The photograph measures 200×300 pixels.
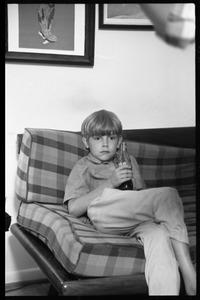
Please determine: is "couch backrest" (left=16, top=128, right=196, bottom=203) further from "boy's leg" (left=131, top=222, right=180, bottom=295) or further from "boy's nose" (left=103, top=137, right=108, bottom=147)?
"boy's leg" (left=131, top=222, right=180, bottom=295)

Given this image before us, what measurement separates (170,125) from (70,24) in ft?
1.20

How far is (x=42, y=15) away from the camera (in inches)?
39.3

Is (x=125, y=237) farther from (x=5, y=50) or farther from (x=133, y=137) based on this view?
(x=5, y=50)

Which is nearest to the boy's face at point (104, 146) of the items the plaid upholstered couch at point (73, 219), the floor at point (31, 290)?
the plaid upholstered couch at point (73, 219)

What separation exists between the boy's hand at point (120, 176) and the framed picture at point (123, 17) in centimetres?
36

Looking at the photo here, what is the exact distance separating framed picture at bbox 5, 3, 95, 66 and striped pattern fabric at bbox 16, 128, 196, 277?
193mm

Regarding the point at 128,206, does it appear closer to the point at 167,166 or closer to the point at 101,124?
the point at 101,124

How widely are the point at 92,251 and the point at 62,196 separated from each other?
30cm

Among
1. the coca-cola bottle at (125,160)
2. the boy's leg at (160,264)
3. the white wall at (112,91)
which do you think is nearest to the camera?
the boy's leg at (160,264)

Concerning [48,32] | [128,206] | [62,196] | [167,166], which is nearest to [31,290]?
[62,196]

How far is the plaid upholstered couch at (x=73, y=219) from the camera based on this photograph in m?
0.83

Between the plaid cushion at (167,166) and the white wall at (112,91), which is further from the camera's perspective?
the plaid cushion at (167,166)

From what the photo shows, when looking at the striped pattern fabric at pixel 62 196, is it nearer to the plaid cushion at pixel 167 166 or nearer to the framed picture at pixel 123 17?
the plaid cushion at pixel 167 166

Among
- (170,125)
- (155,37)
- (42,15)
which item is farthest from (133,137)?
(42,15)
